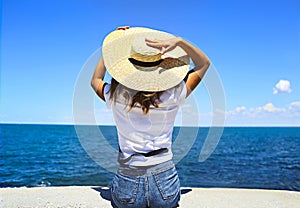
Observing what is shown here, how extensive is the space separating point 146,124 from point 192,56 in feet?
1.69

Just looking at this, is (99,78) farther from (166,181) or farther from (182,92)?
(166,181)

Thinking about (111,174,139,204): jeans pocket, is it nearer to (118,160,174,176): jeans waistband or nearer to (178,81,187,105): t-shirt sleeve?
(118,160,174,176): jeans waistband

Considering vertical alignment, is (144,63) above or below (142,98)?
above

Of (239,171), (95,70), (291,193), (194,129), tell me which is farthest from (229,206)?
(239,171)

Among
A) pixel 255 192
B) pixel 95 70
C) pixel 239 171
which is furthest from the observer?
pixel 239 171

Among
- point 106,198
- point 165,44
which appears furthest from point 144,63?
point 106,198

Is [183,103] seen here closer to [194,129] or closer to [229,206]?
[194,129]

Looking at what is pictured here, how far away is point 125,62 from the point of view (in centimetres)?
→ 207

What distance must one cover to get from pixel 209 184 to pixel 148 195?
14008 millimetres

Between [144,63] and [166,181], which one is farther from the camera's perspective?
[166,181]

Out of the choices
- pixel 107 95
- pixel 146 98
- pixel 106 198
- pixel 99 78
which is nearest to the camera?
pixel 146 98

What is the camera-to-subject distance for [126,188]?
7.18ft

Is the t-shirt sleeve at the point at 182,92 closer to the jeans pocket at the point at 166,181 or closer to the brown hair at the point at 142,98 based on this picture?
the brown hair at the point at 142,98

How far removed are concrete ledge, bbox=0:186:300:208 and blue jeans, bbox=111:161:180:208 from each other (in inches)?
79.7
